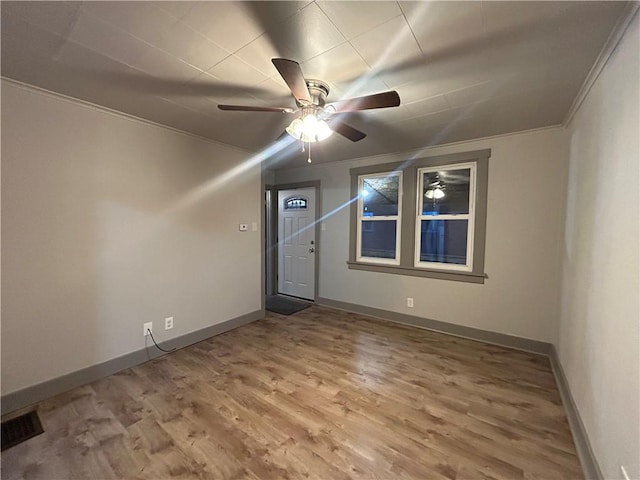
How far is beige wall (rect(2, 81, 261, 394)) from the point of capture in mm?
1936

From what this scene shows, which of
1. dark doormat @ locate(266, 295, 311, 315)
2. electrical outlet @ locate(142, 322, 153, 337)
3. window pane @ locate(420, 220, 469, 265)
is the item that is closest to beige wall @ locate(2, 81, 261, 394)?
electrical outlet @ locate(142, 322, 153, 337)

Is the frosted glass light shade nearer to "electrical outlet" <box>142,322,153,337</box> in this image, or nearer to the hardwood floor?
the hardwood floor

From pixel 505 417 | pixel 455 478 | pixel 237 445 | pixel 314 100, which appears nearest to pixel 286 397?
pixel 237 445

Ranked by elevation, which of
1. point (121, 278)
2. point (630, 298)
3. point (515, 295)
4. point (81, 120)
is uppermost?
point (81, 120)

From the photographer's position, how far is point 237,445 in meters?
1.65

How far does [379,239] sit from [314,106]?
2.50 meters

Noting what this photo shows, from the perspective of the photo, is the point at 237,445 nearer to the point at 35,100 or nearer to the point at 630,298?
the point at 630,298

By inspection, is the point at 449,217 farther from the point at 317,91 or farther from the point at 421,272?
the point at 317,91

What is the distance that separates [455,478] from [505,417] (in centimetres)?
75

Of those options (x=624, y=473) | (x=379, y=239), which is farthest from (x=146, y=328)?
(x=624, y=473)

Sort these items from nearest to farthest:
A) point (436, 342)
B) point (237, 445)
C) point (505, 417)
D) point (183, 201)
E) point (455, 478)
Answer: point (455, 478) < point (237, 445) < point (505, 417) < point (183, 201) < point (436, 342)

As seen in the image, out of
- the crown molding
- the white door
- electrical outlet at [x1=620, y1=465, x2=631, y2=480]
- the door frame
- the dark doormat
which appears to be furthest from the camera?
the white door

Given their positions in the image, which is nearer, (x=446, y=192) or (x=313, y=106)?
(x=313, y=106)

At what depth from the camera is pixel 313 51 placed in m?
1.56
